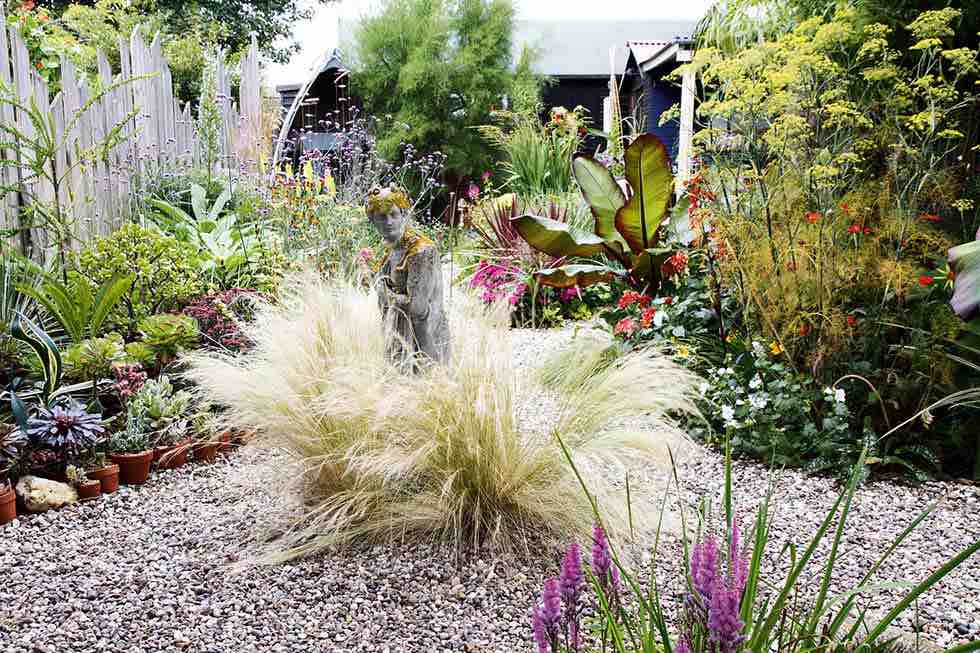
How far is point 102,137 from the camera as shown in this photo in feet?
20.1

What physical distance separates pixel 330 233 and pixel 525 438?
3.67 meters

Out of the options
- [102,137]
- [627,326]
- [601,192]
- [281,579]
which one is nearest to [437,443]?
[281,579]

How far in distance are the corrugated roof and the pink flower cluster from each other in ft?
44.8

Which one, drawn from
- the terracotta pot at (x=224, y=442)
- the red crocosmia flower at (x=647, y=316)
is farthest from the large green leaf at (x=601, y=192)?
the terracotta pot at (x=224, y=442)

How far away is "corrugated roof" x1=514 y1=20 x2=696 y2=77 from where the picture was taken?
20797 millimetres

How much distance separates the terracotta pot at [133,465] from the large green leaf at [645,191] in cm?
353

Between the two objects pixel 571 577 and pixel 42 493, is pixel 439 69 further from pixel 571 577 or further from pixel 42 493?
pixel 571 577

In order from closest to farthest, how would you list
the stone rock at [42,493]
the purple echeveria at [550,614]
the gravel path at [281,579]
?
the purple echeveria at [550,614] < the gravel path at [281,579] < the stone rock at [42,493]

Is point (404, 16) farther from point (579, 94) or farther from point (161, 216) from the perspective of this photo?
point (161, 216)

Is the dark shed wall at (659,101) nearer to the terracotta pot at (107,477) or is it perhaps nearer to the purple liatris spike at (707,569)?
the terracotta pot at (107,477)

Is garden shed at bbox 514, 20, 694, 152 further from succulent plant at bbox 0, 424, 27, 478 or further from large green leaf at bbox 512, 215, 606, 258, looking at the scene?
succulent plant at bbox 0, 424, 27, 478

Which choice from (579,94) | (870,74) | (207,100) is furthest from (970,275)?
(579,94)

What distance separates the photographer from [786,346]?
4082mm

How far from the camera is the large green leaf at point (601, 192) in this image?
5.98m
